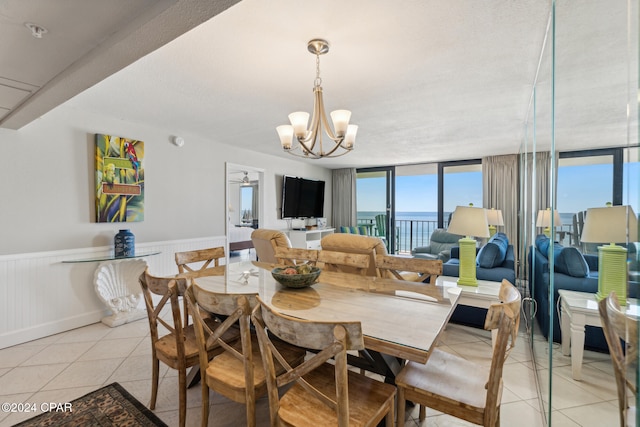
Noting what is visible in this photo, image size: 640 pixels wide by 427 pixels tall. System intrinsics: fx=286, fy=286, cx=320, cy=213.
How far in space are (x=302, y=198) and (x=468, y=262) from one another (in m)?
4.25

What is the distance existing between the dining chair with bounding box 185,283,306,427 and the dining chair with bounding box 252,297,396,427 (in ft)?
0.46

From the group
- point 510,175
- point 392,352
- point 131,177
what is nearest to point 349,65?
point 392,352

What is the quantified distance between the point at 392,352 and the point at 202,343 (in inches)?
38.3

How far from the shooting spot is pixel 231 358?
5.18 ft

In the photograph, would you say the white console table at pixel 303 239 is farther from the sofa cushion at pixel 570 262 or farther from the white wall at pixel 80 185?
the sofa cushion at pixel 570 262

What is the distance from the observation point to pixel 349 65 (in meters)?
2.16

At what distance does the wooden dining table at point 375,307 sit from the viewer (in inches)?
46.5

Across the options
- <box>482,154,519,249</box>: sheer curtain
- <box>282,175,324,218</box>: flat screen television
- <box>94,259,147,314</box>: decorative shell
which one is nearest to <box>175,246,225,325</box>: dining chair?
<box>94,259,147,314</box>: decorative shell

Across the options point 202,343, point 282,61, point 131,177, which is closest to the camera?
point 202,343

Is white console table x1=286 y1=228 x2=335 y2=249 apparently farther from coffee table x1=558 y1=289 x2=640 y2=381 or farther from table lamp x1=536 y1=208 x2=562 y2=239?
coffee table x1=558 y1=289 x2=640 y2=381

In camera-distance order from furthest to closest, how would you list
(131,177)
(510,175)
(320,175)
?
(320,175)
(510,175)
(131,177)

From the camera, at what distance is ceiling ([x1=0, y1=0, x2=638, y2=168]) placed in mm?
1190

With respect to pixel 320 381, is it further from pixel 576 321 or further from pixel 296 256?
pixel 296 256

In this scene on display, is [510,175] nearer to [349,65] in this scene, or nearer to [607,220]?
[349,65]
